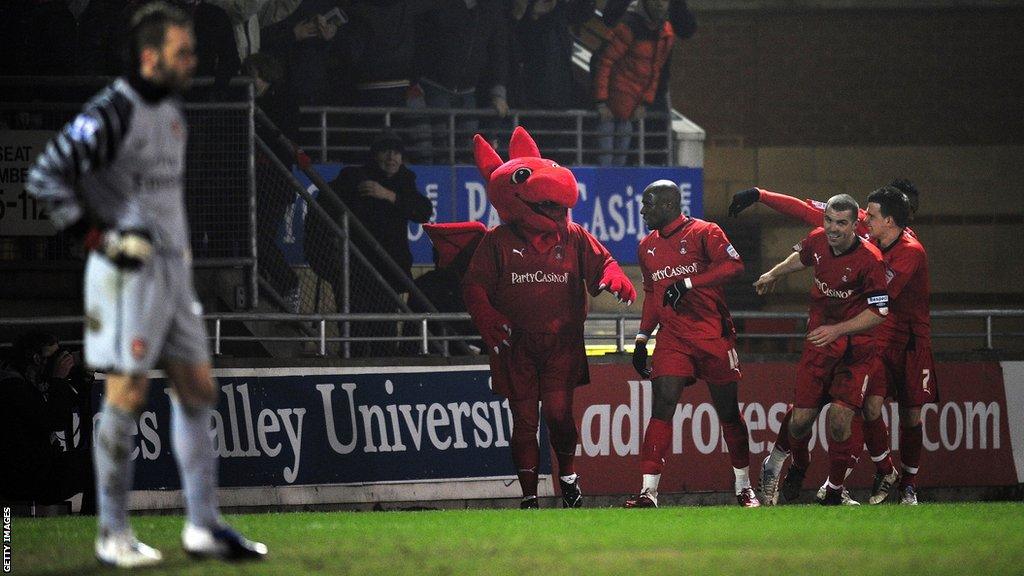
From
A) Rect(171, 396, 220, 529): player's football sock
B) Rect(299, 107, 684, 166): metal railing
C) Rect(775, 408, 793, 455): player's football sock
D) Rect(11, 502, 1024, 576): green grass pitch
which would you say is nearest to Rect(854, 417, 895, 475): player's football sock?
Rect(775, 408, 793, 455): player's football sock

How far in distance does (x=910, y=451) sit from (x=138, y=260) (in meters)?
8.40

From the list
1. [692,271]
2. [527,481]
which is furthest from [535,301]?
[527,481]

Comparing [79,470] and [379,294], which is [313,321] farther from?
[79,470]

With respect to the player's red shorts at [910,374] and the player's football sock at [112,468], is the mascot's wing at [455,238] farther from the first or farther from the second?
the player's football sock at [112,468]

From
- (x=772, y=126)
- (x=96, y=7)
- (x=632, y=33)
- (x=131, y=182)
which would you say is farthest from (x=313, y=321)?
(x=772, y=126)

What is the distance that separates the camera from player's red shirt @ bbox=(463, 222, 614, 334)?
510 inches

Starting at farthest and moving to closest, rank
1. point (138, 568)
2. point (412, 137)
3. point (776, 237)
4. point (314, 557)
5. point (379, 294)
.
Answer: point (776, 237)
point (412, 137)
point (379, 294)
point (314, 557)
point (138, 568)

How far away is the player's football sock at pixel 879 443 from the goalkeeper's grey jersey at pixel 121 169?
7.54 metres

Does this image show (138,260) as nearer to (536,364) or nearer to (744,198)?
(536,364)

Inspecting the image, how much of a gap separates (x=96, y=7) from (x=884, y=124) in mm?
12712

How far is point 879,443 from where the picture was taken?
44.5ft

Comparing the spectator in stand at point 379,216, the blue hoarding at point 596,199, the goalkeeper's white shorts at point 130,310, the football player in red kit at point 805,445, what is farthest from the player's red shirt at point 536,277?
the goalkeeper's white shorts at point 130,310

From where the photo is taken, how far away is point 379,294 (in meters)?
15.0

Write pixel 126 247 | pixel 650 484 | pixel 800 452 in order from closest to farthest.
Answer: pixel 126 247 → pixel 650 484 → pixel 800 452
